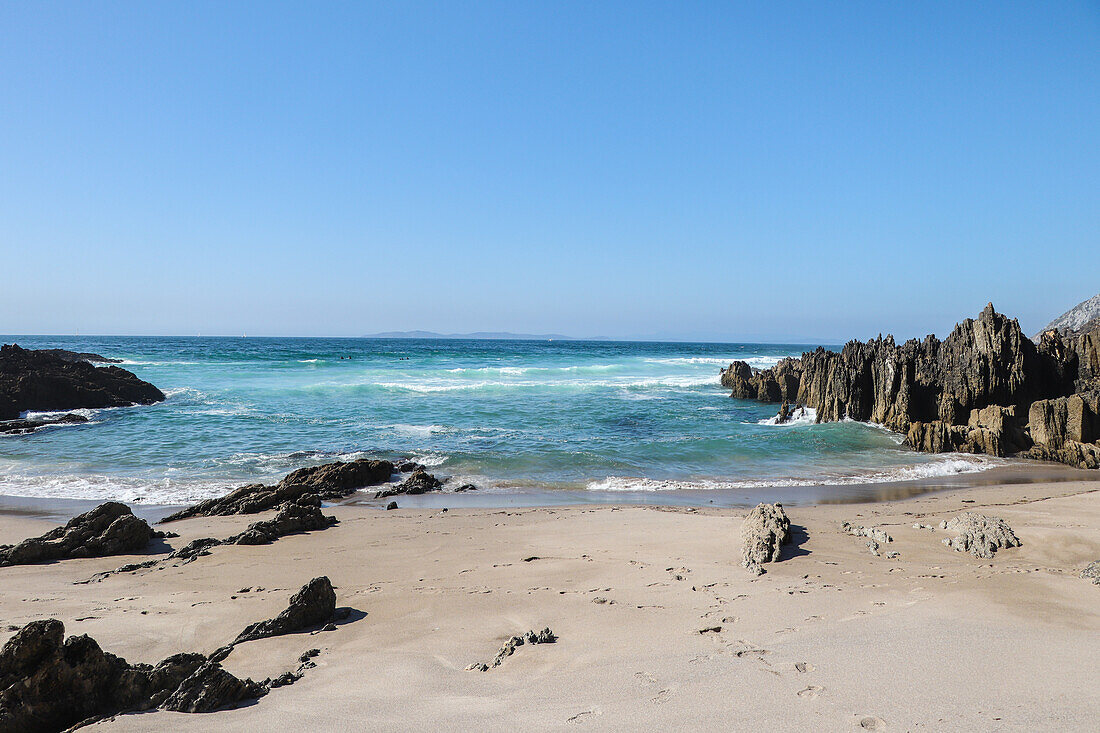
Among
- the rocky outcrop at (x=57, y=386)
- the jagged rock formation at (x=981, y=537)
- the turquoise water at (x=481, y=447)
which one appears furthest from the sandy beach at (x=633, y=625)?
the rocky outcrop at (x=57, y=386)

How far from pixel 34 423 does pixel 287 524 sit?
16920 millimetres

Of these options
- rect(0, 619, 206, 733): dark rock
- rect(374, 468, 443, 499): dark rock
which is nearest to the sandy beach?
rect(0, 619, 206, 733): dark rock

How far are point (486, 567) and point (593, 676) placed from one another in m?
3.20

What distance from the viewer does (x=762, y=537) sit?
6418mm

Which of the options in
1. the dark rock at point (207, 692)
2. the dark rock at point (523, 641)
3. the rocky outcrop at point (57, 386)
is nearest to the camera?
the dark rock at point (207, 692)

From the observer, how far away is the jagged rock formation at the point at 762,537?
19.8ft

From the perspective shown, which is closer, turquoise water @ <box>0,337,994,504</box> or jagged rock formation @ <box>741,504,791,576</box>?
jagged rock formation @ <box>741,504,791,576</box>

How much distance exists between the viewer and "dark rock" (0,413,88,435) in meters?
17.9

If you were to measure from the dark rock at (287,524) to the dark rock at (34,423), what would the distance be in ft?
50.0

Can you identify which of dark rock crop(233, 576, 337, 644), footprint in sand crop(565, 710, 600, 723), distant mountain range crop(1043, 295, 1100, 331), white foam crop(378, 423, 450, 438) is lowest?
white foam crop(378, 423, 450, 438)

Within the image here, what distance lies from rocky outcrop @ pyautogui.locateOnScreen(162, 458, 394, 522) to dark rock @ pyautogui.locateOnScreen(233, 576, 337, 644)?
564cm

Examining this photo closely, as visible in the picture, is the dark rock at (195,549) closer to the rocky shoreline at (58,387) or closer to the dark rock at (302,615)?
the dark rock at (302,615)

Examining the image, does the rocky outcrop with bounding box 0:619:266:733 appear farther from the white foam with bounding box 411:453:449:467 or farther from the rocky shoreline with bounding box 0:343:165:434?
the rocky shoreline with bounding box 0:343:165:434

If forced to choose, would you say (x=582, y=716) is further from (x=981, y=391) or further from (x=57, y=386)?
(x=57, y=386)
